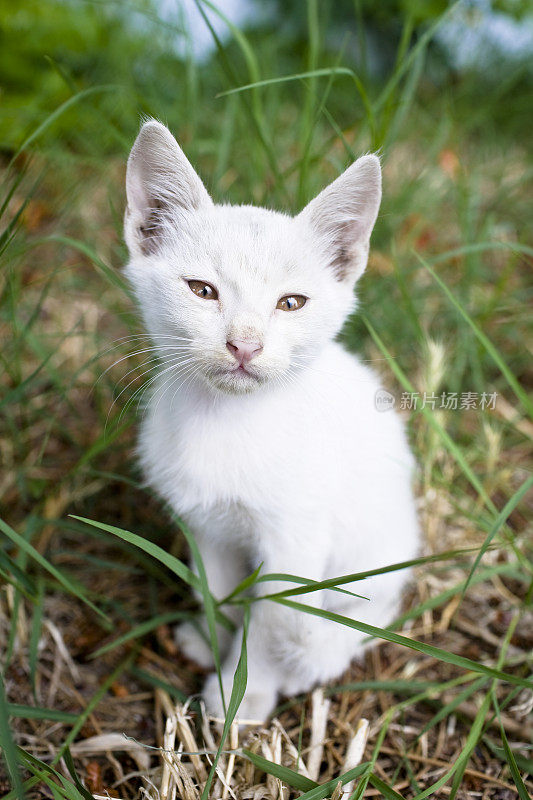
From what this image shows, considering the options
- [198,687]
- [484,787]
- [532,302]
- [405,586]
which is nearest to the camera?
[484,787]

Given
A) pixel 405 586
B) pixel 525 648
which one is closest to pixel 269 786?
pixel 405 586

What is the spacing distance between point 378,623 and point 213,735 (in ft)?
1.62

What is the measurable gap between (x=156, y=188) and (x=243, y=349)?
1.47 ft

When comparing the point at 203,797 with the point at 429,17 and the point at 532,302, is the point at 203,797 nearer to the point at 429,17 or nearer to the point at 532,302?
the point at 532,302

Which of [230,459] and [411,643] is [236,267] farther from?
[411,643]

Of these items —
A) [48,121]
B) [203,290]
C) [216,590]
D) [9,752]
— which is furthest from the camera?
[216,590]

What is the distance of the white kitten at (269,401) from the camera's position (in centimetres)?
113

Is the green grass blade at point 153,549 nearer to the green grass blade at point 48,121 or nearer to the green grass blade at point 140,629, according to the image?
the green grass blade at point 140,629

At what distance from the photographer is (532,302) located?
2664 mm

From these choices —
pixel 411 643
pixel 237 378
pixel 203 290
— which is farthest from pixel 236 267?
pixel 411 643

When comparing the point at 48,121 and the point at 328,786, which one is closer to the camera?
the point at 328,786

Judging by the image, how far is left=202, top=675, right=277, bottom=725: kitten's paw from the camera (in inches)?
57.1

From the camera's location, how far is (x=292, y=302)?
1173 mm

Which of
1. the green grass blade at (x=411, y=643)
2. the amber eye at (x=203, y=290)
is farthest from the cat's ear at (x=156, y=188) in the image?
the green grass blade at (x=411, y=643)
